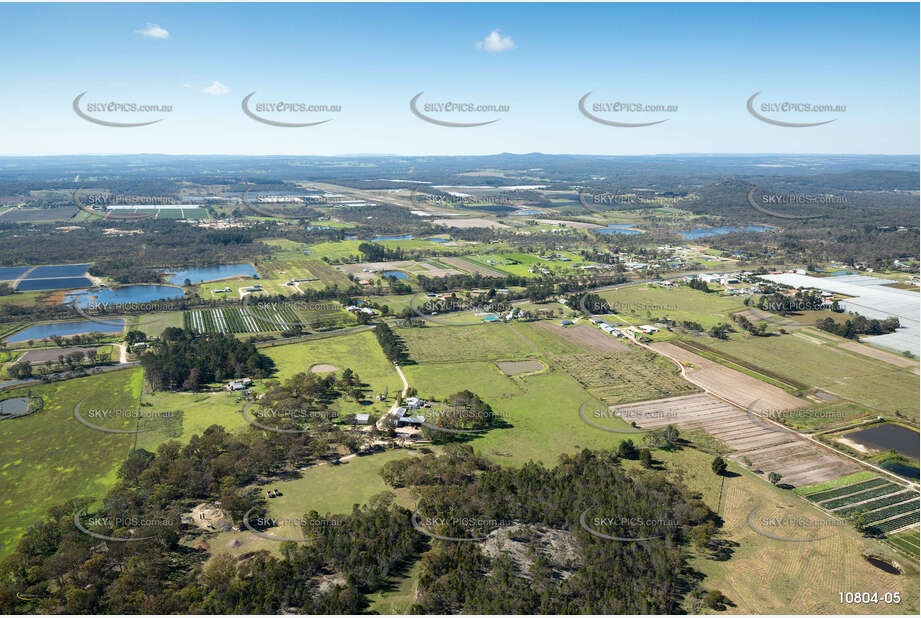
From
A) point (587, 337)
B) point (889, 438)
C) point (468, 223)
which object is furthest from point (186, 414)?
point (468, 223)

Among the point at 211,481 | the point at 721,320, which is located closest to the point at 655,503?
the point at 211,481

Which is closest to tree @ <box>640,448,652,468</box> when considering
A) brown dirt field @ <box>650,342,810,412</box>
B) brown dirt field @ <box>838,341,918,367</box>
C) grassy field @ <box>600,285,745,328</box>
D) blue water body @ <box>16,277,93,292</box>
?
brown dirt field @ <box>650,342,810,412</box>

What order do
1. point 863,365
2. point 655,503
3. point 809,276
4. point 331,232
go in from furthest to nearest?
point 331,232, point 809,276, point 863,365, point 655,503

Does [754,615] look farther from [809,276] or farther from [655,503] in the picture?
[809,276]

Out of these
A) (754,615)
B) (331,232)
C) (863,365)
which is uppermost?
(331,232)

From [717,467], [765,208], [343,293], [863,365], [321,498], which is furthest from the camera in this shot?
[765,208]

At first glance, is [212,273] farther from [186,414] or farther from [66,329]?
[186,414]
